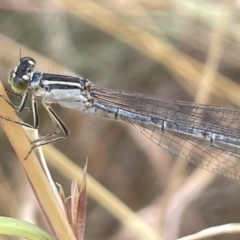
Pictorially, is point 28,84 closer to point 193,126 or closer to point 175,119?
point 175,119

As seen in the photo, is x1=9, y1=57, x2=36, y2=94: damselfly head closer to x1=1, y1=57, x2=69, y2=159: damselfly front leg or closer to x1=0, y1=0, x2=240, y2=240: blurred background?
x1=1, y1=57, x2=69, y2=159: damselfly front leg

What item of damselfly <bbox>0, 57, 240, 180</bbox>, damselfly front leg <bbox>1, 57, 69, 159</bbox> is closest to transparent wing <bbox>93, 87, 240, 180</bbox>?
damselfly <bbox>0, 57, 240, 180</bbox>

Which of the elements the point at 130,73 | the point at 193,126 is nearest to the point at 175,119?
the point at 193,126

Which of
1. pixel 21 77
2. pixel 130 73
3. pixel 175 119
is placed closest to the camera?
pixel 21 77

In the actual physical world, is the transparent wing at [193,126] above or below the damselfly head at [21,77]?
above

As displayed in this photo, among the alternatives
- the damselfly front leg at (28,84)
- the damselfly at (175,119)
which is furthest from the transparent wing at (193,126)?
the damselfly front leg at (28,84)

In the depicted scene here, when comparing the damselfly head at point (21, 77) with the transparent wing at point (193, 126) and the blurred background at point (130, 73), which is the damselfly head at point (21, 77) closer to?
the transparent wing at point (193, 126)
